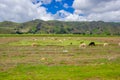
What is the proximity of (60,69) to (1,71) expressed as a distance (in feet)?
26.1

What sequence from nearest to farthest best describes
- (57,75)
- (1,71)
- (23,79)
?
(23,79) < (57,75) < (1,71)

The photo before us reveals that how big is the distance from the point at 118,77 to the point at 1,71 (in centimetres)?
1528

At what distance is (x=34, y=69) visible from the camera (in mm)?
32031

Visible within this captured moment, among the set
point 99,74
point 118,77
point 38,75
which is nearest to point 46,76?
point 38,75

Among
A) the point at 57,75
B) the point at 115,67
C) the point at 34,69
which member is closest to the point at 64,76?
the point at 57,75

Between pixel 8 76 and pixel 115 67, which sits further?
pixel 115 67

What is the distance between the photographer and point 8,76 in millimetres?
28062

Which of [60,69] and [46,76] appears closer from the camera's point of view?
[46,76]

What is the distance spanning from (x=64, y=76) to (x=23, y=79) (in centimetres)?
480

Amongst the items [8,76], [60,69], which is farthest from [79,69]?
[8,76]

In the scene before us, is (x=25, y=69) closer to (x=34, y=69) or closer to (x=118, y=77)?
(x=34, y=69)

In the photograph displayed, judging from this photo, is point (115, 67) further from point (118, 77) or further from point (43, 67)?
point (43, 67)

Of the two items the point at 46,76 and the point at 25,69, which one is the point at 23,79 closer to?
the point at 46,76

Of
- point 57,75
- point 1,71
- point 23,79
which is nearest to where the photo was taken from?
point 23,79
